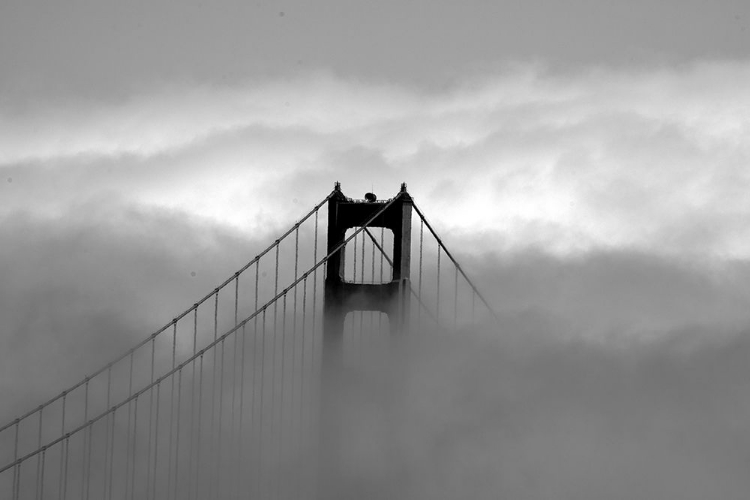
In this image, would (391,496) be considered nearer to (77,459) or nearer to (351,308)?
(351,308)

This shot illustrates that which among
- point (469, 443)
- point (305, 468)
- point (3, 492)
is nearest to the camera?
point (305, 468)

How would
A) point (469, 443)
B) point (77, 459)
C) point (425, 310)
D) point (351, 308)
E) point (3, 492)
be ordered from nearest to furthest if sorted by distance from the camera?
point (351, 308) → point (425, 310) → point (469, 443) → point (77, 459) → point (3, 492)

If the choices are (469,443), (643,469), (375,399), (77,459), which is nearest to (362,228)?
(375,399)

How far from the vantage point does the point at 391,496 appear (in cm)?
5272

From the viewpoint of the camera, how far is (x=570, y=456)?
64.9 m

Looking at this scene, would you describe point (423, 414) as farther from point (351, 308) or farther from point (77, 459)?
point (77, 459)

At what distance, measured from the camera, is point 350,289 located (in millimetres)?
46125

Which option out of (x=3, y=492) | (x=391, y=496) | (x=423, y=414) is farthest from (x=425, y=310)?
(x=3, y=492)

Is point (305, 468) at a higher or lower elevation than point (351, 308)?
lower

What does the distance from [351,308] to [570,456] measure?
73.7 ft

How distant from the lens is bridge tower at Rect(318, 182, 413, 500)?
4547 centimetres

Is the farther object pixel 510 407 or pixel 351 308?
pixel 510 407

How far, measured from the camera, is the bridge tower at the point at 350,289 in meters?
45.5

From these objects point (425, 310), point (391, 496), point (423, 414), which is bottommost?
point (391, 496)
